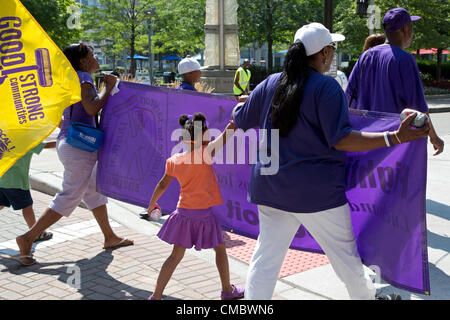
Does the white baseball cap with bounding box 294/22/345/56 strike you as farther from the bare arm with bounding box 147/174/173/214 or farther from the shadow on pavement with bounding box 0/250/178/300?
the shadow on pavement with bounding box 0/250/178/300

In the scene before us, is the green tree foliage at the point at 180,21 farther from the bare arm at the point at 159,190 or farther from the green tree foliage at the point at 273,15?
the bare arm at the point at 159,190

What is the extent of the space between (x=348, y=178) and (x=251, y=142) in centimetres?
85

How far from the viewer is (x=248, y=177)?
4031 mm

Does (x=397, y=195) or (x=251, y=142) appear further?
(x=251, y=142)

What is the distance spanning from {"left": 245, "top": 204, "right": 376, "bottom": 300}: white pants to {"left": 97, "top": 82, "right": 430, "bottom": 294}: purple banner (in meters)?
0.32

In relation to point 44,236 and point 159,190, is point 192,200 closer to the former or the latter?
point 159,190

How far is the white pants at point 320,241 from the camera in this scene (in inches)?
118

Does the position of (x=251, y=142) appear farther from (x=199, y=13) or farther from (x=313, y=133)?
(x=199, y=13)

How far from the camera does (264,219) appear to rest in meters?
3.08

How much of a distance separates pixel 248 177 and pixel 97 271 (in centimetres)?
164

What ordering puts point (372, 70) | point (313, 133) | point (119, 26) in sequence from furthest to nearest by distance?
point (119, 26), point (372, 70), point (313, 133)
